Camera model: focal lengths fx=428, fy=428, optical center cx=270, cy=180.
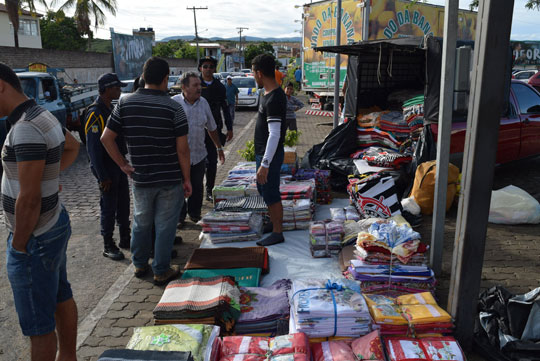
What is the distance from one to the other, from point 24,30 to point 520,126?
5034 cm

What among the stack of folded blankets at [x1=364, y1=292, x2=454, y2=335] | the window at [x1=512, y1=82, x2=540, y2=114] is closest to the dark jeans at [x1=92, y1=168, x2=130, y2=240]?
the stack of folded blankets at [x1=364, y1=292, x2=454, y2=335]

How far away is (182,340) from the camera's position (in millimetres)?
2734

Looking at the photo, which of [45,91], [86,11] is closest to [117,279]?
[45,91]

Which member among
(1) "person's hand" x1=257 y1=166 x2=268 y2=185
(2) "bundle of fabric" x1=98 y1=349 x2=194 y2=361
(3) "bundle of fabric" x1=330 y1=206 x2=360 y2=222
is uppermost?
(1) "person's hand" x1=257 y1=166 x2=268 y2=185

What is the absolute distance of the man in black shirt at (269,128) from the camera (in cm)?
447

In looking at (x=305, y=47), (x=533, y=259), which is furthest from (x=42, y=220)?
(x=305, y=47)

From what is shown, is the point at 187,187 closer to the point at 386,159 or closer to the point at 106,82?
the point at 106,82

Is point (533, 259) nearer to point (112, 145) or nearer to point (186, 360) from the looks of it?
point (186, 360)

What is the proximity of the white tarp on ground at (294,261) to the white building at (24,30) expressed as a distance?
48047 mm

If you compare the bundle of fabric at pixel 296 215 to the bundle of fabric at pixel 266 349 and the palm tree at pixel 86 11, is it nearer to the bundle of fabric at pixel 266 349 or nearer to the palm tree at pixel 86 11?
the bundle of fabric at pixel 266 349

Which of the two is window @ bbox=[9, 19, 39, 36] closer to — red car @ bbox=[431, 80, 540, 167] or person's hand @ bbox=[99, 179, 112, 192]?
person's hand @ bbox=[99, 179, 112, 192]

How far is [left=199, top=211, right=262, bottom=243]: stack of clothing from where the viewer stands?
17.0 ft

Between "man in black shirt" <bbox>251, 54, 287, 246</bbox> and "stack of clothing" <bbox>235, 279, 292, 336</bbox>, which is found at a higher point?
"man in black shirt" <bbox>251, 54, 287, 246</bbox>

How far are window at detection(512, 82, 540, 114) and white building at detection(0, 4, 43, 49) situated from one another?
4800cm
